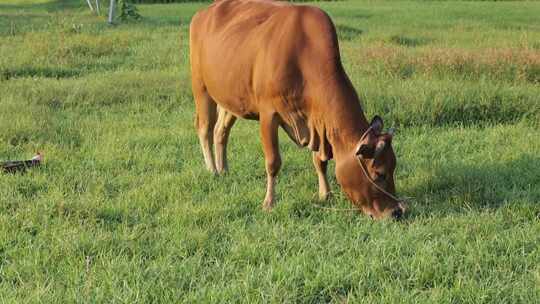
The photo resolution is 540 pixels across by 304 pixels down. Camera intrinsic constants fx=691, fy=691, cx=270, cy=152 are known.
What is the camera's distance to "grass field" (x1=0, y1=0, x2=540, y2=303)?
3.87 metres

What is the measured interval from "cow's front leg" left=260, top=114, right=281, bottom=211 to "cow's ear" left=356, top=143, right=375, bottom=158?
2.84 ft

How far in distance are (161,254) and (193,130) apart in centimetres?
323

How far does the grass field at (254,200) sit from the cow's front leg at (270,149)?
0.11 metres

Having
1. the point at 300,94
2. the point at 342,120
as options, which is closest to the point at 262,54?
the point at 300,94

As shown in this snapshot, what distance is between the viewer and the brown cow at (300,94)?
Answer: 470cm

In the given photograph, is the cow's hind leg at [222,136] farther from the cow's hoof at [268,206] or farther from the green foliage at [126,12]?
the green foliage at [126,12]

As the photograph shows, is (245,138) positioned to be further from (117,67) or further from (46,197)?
(117,67)

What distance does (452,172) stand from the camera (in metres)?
5.84

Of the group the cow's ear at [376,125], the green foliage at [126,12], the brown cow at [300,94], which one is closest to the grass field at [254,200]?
the brown cow at [300,94]

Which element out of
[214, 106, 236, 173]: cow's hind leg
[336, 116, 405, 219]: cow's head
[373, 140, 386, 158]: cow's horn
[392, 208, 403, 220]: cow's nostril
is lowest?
[214, 106, 236, 173]: cow's hind leg

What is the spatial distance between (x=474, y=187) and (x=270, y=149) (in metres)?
1.66

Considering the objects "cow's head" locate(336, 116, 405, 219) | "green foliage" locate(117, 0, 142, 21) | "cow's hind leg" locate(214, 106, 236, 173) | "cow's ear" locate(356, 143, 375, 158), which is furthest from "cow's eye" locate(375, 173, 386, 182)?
"green foliage" locate(117, 0, 142, 21)

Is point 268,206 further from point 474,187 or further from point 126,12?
point 126,12

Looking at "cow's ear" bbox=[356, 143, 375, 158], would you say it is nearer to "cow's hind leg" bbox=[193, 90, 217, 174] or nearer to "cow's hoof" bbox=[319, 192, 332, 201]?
"cow's hoof" bbox=[319, 192, 332, 201]
